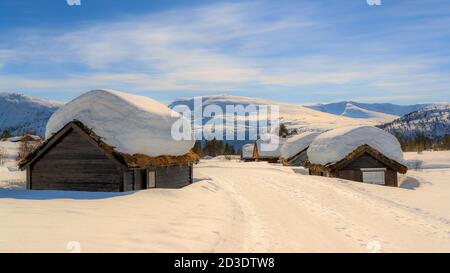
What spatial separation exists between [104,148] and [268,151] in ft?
166

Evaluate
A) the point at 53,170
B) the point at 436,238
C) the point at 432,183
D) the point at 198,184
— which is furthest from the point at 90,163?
the point at 432,183

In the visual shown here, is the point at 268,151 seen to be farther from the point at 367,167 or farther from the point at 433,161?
the point at 367,167

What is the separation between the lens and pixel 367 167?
3098cm

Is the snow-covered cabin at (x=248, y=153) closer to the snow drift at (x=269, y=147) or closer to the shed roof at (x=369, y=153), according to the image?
the snow drift at (x=269, y=147)

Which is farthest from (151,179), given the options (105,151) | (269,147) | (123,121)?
(269,147)

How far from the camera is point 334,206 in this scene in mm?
18031

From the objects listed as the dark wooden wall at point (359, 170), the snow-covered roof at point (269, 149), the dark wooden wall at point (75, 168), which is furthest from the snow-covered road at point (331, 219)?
the snow-covered roof at point (269, 149)

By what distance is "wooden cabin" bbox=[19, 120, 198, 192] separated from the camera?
19723 mm

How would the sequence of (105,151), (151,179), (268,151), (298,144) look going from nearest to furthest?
(105,151) < (151,179) < (298,144) < (268,151)

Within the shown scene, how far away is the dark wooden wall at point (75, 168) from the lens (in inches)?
783

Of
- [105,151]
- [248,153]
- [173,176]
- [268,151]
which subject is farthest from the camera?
[248,153]

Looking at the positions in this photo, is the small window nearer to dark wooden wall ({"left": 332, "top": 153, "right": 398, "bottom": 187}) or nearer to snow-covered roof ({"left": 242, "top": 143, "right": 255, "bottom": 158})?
dark wooden wall ({"left": 332, "top": 153, "right": 398, "bottom": 187})

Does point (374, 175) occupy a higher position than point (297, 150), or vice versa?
point (297, 150)
